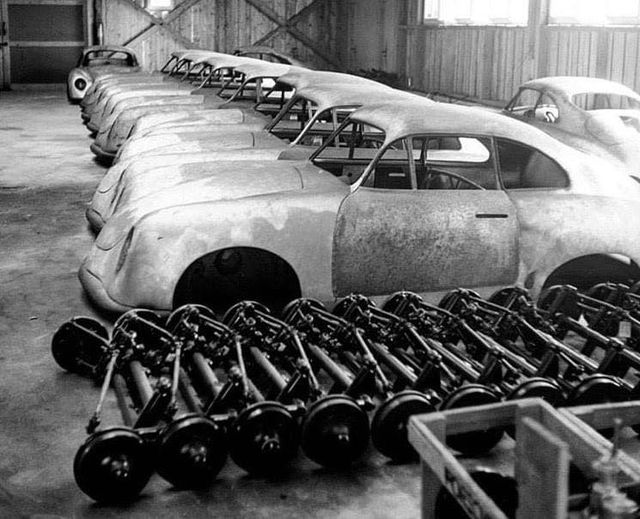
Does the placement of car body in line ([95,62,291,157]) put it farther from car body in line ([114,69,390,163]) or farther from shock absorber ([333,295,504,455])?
shock absorber ([333,295,504,455])

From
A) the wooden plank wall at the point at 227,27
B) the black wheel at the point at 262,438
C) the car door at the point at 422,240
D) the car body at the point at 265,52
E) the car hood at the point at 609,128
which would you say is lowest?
the black wheel at the point at 262,438

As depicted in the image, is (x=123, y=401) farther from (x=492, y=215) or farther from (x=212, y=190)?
(x=492, y=215)

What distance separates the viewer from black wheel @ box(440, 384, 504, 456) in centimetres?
409

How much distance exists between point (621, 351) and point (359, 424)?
57.4 inches

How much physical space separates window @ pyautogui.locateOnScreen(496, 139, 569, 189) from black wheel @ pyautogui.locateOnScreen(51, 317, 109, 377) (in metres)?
2.78

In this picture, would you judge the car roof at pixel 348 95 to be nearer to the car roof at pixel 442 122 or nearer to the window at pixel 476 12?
the car roof at pixel 442 122

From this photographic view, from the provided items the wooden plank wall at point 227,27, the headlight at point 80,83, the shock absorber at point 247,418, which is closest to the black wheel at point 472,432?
the shock absorber at point 247,418

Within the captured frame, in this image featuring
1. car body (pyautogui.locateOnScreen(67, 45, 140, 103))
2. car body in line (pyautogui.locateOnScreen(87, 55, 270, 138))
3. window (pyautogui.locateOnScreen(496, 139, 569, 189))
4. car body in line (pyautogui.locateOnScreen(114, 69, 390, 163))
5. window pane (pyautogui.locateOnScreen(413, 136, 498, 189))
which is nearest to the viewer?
window (pyautogui.locateOnScreen(496, 139, 569, 189))

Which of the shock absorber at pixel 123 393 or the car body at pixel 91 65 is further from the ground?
the car body at pixel 91 65

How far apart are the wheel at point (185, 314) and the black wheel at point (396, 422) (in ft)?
4.87

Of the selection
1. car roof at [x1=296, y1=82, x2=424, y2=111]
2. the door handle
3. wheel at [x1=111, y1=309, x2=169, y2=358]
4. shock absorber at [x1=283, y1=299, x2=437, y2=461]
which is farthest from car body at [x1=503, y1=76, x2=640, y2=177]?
wheel at [x1=111, y1=309, x2=169, y2=358]

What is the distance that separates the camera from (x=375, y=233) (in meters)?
5.56

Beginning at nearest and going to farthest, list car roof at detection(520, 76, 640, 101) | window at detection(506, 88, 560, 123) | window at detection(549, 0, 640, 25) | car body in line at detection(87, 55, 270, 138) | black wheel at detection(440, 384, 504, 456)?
black wheel at detection(440, 384, 504, 456) < car roof at detection(520, 76, 640, 101) < window at detection(506, 88, 560, 123) < car body in line at detection(87, 55, 270, 138) < window at detection(549, 0, 640, 25)

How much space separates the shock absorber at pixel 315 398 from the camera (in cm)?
392
